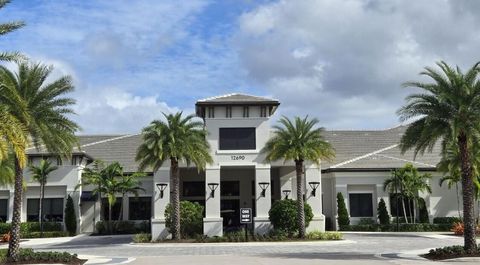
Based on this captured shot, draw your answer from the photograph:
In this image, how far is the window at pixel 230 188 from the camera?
153 ft

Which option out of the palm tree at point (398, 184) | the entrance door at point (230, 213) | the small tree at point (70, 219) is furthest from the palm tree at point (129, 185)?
the palm tree at point (398, 184)

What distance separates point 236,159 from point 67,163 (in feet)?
55.0

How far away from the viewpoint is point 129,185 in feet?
152

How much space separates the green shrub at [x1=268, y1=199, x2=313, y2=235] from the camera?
35906 mm

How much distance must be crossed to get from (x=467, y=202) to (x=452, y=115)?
3.89 meters

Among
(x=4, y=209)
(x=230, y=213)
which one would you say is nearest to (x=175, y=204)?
(x=230, y=213)

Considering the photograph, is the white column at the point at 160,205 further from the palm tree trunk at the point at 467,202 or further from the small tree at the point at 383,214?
the palm tree trunk at the point at 467,202

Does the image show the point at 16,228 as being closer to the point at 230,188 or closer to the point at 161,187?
the point at 161,187

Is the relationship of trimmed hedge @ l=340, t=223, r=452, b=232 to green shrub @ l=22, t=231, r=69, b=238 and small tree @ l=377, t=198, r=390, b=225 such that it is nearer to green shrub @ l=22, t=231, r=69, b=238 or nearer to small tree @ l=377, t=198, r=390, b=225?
small tree @ l=377, t=198, r=390, b=225

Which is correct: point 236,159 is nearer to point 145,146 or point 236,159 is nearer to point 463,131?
point 145,146

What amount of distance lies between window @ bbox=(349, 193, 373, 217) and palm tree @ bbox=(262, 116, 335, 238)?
12872 millimetres

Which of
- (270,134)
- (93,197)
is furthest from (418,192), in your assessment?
(93,197)

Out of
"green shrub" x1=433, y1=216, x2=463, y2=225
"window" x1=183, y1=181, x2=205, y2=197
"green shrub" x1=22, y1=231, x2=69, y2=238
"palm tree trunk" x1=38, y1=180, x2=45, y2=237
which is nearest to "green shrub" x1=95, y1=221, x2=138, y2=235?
"green shrub" x1=22, y1=231, x2=69, y2=238

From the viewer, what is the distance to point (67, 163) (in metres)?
47.2
